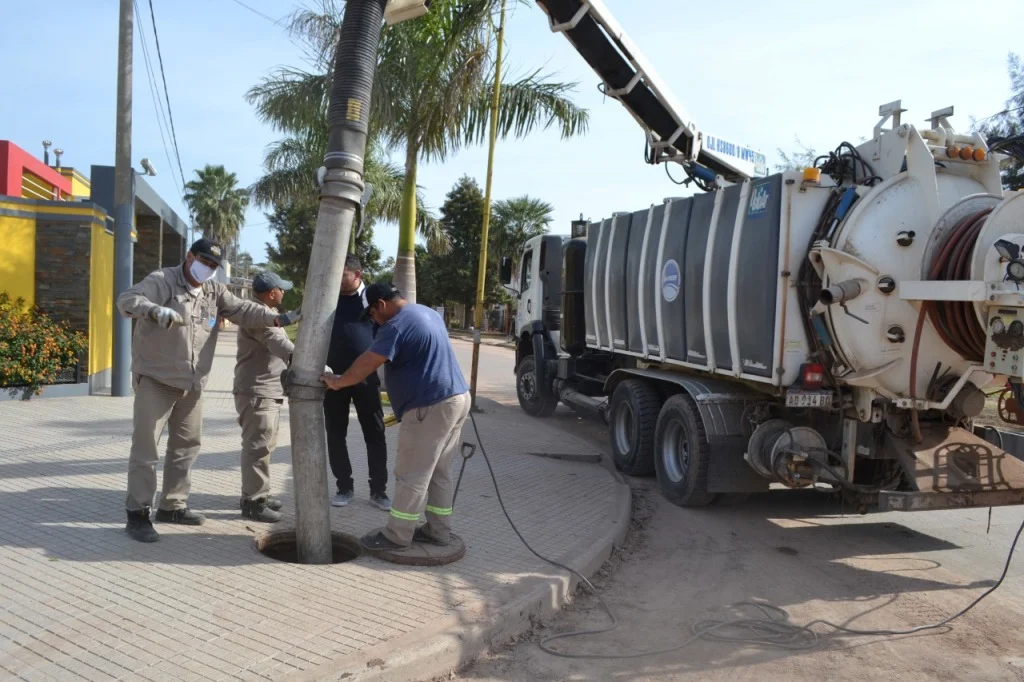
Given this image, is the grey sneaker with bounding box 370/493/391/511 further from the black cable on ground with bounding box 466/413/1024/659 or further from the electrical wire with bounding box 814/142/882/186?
the electrical wire with bounding box 814/142/882/186

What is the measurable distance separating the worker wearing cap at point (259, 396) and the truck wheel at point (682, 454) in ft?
11.7

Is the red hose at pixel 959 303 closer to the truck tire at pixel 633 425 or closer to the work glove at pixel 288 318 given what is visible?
the truck tire at pixel 633 425

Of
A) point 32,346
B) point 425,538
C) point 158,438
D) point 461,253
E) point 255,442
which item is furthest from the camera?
point 461,253

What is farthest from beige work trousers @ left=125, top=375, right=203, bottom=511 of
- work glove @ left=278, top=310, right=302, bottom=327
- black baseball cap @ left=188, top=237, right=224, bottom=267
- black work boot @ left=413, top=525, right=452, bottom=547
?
black work boot @ left=413, top=525, right=452, bottom=547

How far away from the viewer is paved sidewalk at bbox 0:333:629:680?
3.70 m

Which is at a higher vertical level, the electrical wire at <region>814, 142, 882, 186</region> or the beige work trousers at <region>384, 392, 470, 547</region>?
the electrical wire at <region>814, 142, 882, 186</region>

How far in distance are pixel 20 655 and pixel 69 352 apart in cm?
868

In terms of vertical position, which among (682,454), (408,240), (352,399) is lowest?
(682,454)

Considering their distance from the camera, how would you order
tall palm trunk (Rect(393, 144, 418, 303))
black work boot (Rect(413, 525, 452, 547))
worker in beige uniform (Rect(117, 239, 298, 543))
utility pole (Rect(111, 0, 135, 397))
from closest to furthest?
worker in beige uniform (Rect(117, 239, 298, 543)) → black work boot (Rect(413, 525, 452, 547)) → utility pole (Rect(111, 0, 135, 397)) → tall palm trunk (Rect(393, 144, 418, 303))

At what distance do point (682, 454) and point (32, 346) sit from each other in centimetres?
845

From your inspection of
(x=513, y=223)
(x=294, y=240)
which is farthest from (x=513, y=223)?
(x=294, y=240)

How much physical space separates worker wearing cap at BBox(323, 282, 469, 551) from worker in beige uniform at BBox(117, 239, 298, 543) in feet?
2.35

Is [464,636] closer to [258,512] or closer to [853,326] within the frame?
[258,512]

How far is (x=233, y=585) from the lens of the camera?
178 inches
